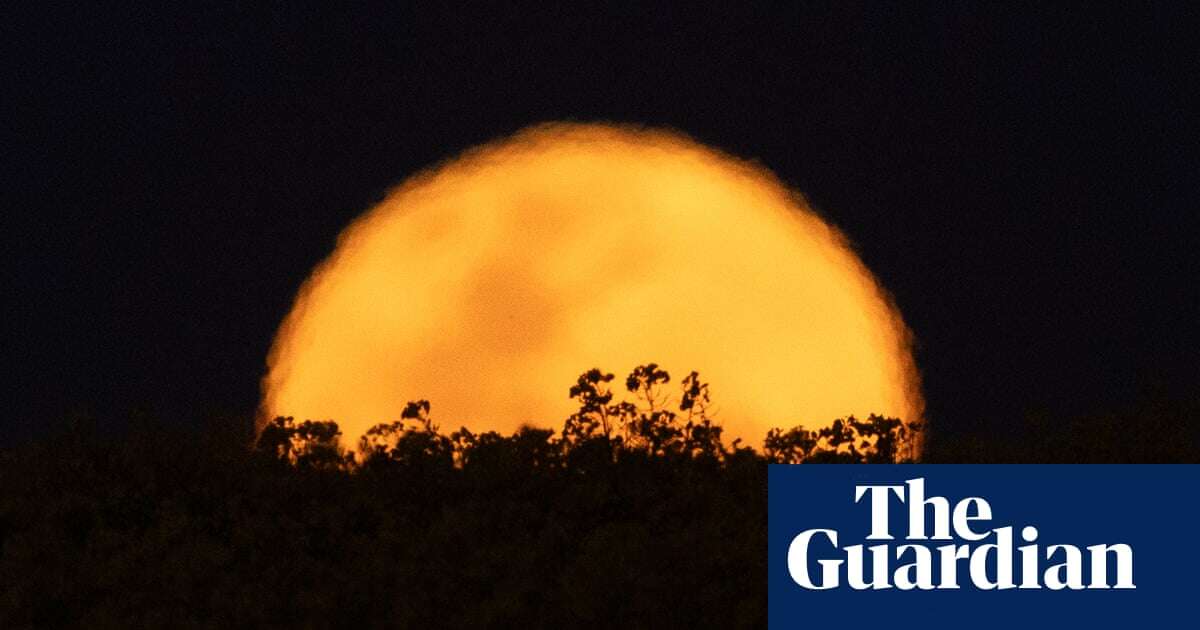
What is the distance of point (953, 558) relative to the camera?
12.0 meters

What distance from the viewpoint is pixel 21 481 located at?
14.0 meters

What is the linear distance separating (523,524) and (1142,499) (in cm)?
421

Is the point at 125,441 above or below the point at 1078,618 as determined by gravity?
above

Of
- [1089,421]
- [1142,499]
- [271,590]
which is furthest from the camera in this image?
[1089,421]

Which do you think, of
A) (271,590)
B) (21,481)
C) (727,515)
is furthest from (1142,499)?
(21,481)

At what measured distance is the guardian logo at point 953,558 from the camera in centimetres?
1187

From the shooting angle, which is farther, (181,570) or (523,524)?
(523,524)

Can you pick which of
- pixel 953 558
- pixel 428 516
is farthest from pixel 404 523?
pixel 953 558

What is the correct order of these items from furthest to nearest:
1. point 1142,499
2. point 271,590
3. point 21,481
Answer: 1. point 21,481
2. point 1142,499
3. point 271,590

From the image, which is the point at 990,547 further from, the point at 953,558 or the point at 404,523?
the point at 404,523

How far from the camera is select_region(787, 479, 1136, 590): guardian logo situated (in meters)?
11.9

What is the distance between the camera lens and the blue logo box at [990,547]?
1155cm

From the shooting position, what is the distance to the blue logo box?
11.6 metres

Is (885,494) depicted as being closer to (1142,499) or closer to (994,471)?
(994,471)
